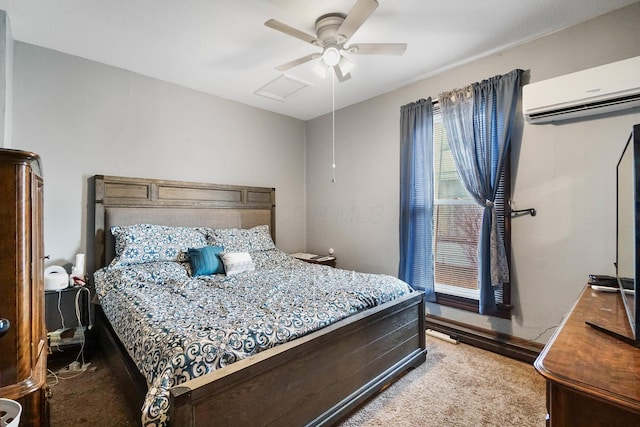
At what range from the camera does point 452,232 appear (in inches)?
117

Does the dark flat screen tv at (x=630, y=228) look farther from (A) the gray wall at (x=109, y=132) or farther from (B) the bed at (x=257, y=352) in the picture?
(A) the gray wall at (x=109, y=132)

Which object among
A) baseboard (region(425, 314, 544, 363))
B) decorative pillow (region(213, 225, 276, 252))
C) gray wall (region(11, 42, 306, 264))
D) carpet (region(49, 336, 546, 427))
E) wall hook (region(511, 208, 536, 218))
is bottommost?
carpet (region(49, 336, 546, 427))

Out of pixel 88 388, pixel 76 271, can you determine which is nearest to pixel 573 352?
pixel 88 388

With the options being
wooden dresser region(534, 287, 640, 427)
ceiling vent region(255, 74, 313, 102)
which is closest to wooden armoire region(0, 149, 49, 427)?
wooden dresser region(534, 287, 640, 427)

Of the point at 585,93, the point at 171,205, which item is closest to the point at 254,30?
the point at 171,205

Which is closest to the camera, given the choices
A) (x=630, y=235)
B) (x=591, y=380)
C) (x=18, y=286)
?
(x=591, y=380)

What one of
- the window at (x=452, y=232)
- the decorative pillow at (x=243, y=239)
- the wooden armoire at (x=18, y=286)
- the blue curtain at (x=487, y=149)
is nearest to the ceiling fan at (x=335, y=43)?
the blue curtain at (x=487, y=149)

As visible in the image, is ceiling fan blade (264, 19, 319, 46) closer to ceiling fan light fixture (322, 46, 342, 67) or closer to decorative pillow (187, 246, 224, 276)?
ceiling fan light fixture (322, 46, 342, 67)

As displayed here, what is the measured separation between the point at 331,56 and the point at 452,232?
6.56 feet

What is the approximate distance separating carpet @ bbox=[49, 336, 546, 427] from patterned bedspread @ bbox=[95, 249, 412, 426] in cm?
51

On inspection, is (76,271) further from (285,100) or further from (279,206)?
(285,100)

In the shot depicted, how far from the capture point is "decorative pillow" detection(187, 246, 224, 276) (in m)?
2.63

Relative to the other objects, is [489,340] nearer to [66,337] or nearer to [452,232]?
[452,232]

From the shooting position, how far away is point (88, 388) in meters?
2.05
